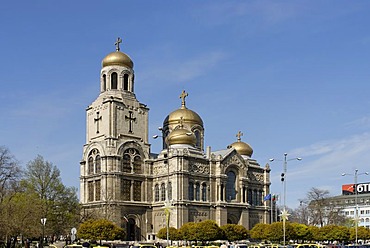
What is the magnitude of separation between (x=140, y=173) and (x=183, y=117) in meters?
14.9

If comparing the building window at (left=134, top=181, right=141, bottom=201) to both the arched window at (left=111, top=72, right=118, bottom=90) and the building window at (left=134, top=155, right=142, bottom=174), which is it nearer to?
the building window at (left=134, top=155, right=142, bottom=174)

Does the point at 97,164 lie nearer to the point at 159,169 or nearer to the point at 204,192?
the point at 159,169

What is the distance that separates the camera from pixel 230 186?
93.1 m

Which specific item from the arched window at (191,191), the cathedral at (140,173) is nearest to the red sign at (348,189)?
the cathedral at (140,173)

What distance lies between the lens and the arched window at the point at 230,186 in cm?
9262

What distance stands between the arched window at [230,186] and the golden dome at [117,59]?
23.9 meters

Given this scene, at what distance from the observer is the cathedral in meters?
83.9

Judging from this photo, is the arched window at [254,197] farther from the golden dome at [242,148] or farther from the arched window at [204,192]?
the arched window at [204,192]

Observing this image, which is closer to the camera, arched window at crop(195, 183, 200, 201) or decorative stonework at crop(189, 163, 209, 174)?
decorative stonework at crop(189, 163, 209, 174)

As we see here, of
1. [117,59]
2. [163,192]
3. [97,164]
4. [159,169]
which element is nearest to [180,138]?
[159,169]

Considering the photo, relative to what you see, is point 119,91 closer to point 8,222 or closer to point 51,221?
point 51,221

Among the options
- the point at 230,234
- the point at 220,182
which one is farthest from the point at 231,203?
the point at 230,234

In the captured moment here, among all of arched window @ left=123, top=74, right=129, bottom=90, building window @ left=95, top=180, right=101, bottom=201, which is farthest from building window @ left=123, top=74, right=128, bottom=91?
building window @ left=95, top=180, right=101, bottom=201

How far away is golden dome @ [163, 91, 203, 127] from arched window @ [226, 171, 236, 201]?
38.1ft
